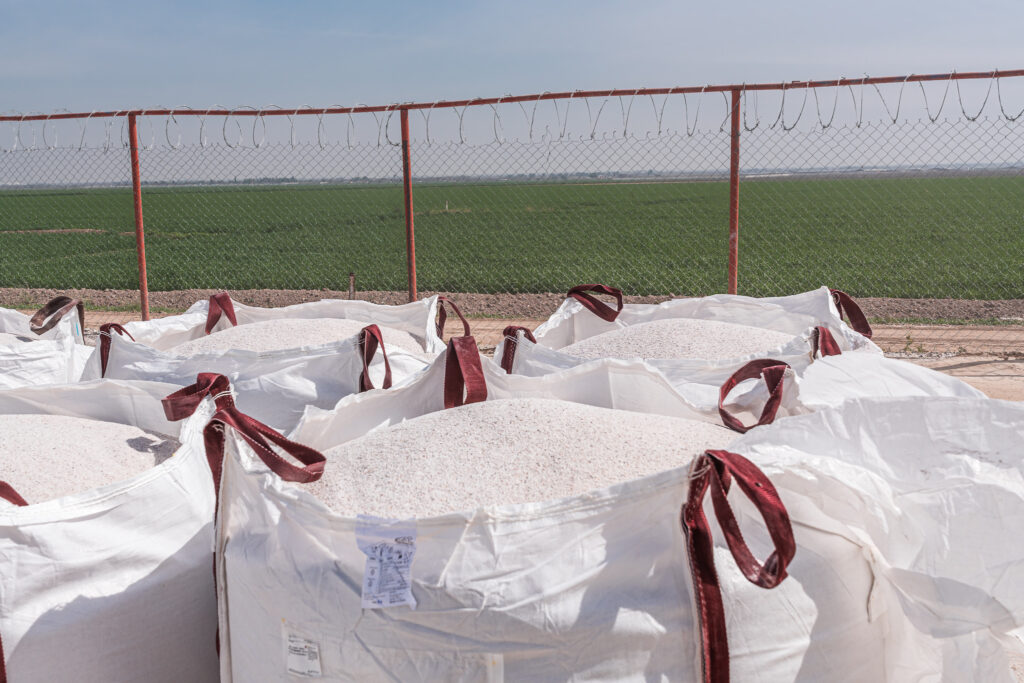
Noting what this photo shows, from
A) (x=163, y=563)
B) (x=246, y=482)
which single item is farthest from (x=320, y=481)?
(x=163, y=563)

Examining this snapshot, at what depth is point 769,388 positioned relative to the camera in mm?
1992

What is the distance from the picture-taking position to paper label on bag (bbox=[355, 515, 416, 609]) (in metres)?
1.28

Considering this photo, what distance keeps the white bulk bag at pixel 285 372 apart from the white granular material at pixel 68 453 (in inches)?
16.5

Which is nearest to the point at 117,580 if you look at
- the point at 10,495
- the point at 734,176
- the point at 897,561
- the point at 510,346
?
the point at 10,495

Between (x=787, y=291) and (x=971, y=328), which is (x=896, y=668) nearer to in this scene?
(x=971, y=328)

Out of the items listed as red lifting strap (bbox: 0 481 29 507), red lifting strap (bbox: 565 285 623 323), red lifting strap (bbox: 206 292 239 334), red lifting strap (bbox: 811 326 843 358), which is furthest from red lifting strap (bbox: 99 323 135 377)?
red lifting strap (bbox: 811 326 843 358)

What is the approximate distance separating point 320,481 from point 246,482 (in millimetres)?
146

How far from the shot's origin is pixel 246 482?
59.7 inches

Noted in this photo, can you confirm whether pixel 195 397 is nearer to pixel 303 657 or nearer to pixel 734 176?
pixel 303 657

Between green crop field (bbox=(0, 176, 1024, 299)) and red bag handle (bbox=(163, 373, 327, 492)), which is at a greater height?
red bag handle (bbox=(163, 373, 327, 492))

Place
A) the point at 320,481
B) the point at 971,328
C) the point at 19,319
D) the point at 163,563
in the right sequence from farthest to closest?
the point at 971,328 → the point at 19,319 → the point at 163,563 → the point at 320,481

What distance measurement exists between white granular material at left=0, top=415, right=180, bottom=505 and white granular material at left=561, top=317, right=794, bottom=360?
126 cm

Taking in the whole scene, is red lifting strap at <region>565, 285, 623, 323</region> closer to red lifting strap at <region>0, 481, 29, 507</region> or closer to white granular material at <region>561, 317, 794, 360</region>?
white granular material at <region>561, 317, 794, 360</region>

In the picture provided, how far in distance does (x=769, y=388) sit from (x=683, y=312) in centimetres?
148
